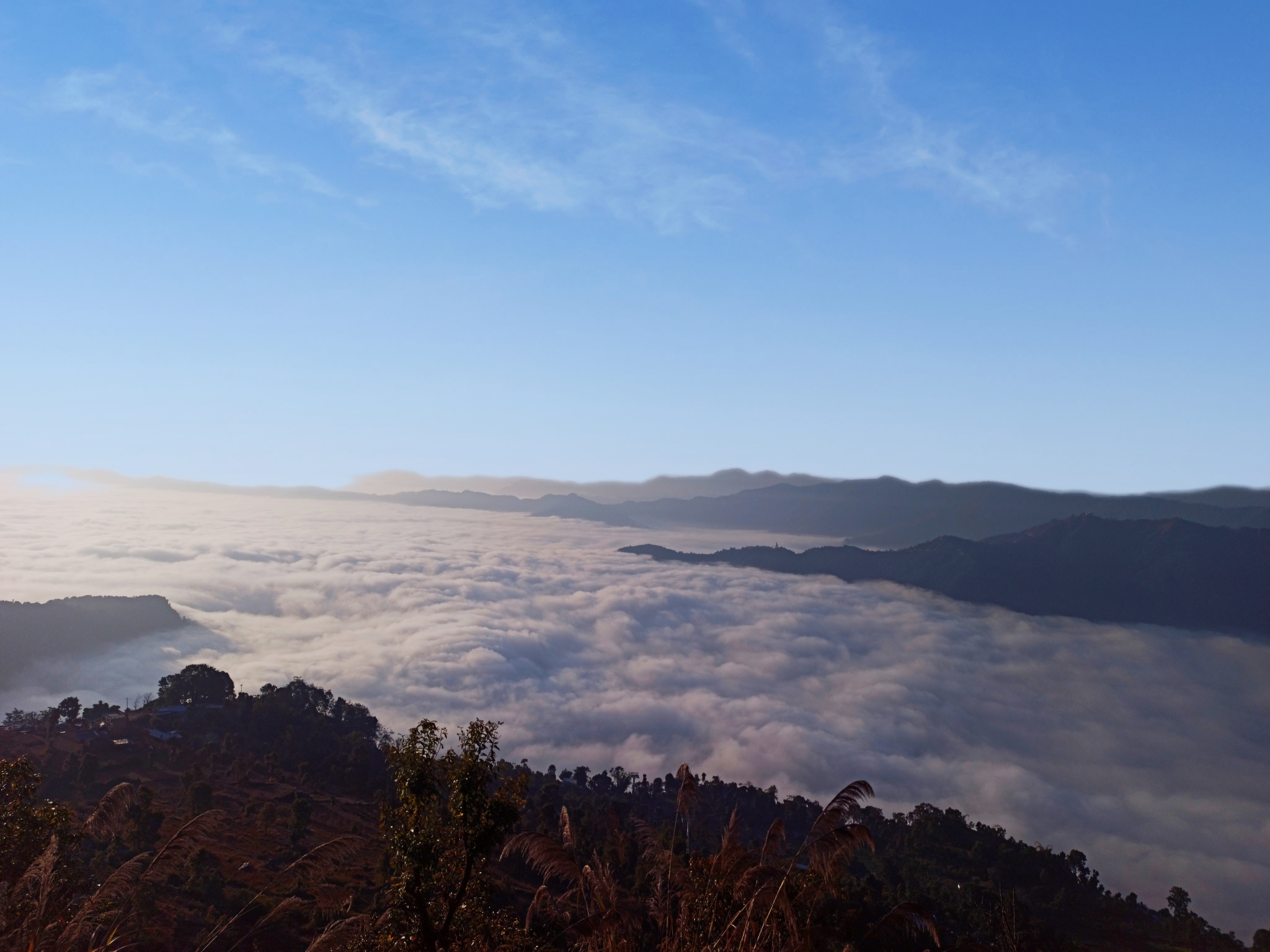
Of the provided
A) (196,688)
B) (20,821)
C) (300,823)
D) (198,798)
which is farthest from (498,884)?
(196,688)

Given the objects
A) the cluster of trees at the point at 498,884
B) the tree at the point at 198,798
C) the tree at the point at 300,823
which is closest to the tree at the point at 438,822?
the cluster of trees at the point at 498,884

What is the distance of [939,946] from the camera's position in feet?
55.1

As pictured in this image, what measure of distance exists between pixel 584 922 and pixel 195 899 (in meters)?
57.3

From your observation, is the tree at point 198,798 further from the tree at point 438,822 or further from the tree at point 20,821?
the tree at point 438,822

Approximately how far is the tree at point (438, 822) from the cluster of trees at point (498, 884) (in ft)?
0.12

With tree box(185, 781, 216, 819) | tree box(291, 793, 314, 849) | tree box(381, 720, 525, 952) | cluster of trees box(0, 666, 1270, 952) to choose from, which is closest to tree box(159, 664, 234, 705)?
cluster of trees box(0, 666, 1270, 952)

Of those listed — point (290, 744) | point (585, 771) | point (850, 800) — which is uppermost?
point (850, 800)

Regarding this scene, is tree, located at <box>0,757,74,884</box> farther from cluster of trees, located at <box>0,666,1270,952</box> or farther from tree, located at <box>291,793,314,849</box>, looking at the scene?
tree, located at <box>291,793,314,849</box>

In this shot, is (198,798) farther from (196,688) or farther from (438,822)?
(438,822)

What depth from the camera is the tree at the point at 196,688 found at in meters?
130

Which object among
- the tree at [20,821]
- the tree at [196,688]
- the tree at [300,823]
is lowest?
the tree at [196,688]

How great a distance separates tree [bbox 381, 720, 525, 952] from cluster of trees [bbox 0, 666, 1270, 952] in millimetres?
36

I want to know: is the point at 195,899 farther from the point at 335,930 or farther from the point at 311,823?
the point at 335,930

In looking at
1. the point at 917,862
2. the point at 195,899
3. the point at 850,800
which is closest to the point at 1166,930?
the point at 917,862
